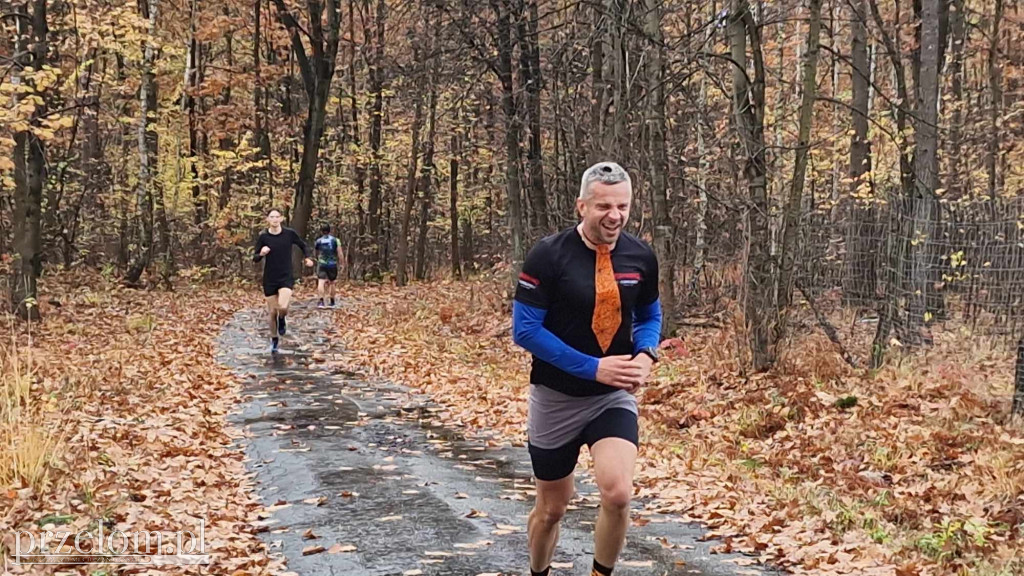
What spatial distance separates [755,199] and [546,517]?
26.3 feet

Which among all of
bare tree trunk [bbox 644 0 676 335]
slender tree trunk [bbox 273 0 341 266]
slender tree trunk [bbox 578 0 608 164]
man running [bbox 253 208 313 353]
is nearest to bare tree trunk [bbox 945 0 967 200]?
slender tree trunk [bbox 578 0 608 164]

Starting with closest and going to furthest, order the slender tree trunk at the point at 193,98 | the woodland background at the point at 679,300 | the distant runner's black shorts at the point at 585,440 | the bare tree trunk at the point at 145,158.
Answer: the distant runner's black shorts at the point at 585,440, the woodland background at the point at 679,300, the bare tree trunk at the point at 145,158, the slender tree trunk at the point at 193,98

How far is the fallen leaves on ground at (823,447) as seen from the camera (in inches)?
243

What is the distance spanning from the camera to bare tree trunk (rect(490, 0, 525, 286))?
18.3 m

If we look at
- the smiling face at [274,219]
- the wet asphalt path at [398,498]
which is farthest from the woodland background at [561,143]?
the wet asphalt path at [398,498]

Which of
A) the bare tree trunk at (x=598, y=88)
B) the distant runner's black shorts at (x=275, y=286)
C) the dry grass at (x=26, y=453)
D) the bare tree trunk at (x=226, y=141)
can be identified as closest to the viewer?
the dry grass at (x=26, y=453)

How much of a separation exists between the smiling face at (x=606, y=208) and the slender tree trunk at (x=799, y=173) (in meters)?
7.65

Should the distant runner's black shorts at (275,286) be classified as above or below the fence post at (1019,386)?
above

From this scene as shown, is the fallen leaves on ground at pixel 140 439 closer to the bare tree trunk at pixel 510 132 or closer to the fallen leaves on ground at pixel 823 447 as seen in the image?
the fallen leaves on ground at pixel 823 447

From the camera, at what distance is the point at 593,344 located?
14.1 feet

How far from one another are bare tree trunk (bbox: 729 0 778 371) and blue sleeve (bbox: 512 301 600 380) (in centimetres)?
766

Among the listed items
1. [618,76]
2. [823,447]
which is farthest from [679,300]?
[823,447]

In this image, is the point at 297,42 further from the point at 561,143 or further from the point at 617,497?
the point at 617,497

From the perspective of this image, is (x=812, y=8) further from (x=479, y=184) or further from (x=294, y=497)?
(x=479, y=184)
